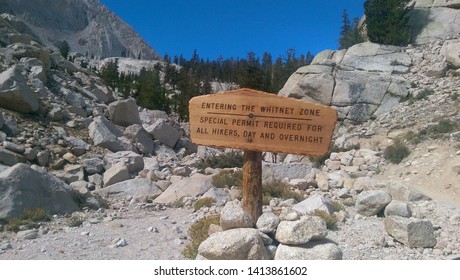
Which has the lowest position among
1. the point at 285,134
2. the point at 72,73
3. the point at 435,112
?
the point at 285,134

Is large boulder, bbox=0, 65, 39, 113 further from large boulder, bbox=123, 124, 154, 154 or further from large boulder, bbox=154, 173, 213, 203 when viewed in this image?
large boulder, bbox=154, 173, 213, 203

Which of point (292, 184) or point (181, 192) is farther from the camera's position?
point (292, 184)

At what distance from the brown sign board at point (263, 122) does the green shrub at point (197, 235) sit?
1.37m

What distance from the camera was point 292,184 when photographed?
10.4 m

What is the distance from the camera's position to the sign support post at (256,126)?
5.56 m

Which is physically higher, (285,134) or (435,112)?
(435,112)

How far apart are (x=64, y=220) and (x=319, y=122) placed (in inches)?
198

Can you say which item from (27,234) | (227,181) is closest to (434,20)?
(227,181)

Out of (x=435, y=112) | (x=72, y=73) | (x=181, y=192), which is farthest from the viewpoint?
(x=72, y=73)

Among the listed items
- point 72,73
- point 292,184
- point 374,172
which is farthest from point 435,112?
point 72,73

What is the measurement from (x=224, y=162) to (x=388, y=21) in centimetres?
1775

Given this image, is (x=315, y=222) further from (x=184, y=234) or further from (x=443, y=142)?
(x=443, y=142)

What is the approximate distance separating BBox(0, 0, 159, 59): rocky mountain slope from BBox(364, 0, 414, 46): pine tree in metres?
77.5

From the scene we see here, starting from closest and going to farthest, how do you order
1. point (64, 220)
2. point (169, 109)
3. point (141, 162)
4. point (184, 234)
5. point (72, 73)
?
point (184, 234)
point (64, 220)
point (141, 162)
point (72, 73)
point (169, 109)
